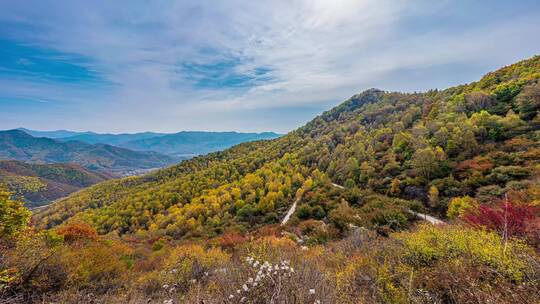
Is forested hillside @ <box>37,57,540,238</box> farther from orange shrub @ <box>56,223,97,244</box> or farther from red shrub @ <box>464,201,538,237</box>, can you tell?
orange shrub @ <box>56,223,97,244</box>

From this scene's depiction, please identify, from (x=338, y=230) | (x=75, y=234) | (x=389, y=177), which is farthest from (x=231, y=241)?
(x=389, y=177)

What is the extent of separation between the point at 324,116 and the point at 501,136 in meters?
106

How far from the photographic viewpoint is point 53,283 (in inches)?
363

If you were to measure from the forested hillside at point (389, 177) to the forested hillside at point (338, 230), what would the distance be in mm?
278

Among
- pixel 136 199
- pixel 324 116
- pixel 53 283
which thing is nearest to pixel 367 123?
pixel 324 116

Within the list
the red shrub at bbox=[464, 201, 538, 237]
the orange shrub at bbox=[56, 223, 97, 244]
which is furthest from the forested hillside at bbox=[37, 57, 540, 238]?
the orange shrub at bbox=[56, 223, 97, 244]

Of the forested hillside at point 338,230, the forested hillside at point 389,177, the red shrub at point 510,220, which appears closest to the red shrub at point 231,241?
the forested hillside at point 338,230

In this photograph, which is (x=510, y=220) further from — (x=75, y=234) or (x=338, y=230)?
(x=75, y=234)

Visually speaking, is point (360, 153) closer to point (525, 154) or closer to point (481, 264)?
point (525, 154)

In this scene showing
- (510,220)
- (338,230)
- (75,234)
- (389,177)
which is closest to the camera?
(510,220)

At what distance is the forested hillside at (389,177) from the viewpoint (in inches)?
1058

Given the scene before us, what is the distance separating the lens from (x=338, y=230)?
72.0ft

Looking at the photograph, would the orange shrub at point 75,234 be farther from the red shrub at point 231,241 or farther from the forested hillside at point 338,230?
the red shrub at point 231,241

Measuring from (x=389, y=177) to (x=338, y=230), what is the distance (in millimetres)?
24097
